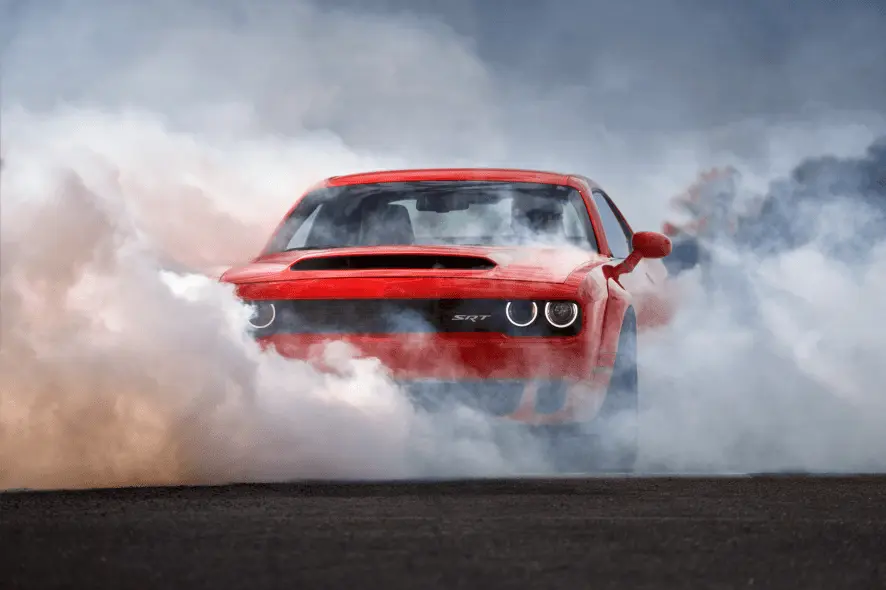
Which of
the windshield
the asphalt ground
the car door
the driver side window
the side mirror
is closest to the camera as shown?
the asphalt ground

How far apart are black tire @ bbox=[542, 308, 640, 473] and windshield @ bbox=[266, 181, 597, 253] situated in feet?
2.15

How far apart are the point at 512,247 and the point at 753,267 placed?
16.2 ft

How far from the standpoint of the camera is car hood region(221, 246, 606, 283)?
7.35m

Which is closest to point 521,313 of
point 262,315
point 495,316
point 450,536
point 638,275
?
point 495,316

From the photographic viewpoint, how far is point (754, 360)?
1089 cm

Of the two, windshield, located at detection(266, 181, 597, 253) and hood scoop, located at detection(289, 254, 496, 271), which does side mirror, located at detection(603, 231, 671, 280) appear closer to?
windshield, located at detection(266, 181, 597, 253)

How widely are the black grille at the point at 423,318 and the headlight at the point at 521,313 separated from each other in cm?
2

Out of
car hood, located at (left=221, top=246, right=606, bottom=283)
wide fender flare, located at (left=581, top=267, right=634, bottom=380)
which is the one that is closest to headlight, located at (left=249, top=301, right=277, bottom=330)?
car hood, located at (left=221, top=246, right=606, bottom=283)

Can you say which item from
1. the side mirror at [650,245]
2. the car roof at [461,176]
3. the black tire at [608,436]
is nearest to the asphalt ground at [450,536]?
the black tire at [608,436]

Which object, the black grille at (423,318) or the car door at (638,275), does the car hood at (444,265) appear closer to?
the black grille at (423,318)

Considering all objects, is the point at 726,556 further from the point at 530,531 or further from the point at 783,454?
the point at 783,454

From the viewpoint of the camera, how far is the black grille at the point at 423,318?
7.25 metres

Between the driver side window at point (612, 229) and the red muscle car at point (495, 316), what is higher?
the driver side window at point (612, 229)

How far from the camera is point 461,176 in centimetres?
846
